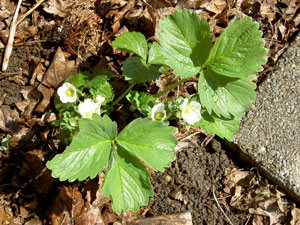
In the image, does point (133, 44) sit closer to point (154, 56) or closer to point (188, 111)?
point (154, 56)

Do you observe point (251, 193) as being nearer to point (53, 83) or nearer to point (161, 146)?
point (161, 146)

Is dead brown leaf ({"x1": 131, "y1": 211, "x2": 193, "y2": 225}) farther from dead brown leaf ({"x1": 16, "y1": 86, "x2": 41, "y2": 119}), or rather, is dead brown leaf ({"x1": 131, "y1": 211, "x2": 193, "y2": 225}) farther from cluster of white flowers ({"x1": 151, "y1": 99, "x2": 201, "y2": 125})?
dead brown leaf ({"x1": 16, "y1": 86, "x2": 41, "y2": 119})

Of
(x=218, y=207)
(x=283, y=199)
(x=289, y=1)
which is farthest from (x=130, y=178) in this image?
(x=289, y=1)

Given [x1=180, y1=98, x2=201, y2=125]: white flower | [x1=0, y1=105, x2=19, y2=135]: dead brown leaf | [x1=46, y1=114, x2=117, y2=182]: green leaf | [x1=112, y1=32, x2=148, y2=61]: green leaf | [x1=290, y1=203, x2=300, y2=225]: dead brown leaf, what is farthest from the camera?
[x1=290, y1=203, x2=300, y2=225]: dead brown leaf

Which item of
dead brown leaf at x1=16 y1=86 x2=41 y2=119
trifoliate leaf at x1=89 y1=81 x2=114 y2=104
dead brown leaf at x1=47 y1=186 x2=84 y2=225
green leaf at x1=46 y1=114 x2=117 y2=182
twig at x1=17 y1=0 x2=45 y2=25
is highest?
twig at x1=17 y1=0 x2=45 y2=25

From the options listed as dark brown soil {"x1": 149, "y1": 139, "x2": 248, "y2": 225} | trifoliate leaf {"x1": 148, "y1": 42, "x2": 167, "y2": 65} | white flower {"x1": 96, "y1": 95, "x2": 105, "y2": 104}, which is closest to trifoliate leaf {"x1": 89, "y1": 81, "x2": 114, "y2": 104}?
white flower {"x1": 96, "y1": 95, "x2": 105, "y2": 104}
